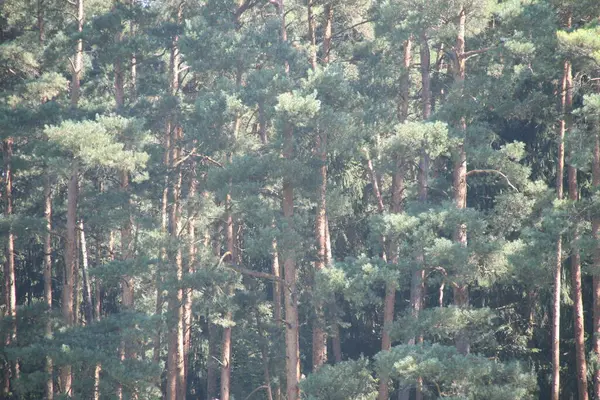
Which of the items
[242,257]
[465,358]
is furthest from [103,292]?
[465,358]

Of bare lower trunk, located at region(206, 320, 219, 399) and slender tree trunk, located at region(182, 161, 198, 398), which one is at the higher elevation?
slender tree trunk, located at region(182, 161, 198, 398)

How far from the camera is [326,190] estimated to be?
71.2 ft

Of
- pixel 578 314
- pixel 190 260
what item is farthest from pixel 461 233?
pixel 190 260

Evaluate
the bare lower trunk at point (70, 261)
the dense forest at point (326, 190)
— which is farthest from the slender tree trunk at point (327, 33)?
the bare lower trunk at point (70, 261)

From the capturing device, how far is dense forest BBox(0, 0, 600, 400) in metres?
17.9

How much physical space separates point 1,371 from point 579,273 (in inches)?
648

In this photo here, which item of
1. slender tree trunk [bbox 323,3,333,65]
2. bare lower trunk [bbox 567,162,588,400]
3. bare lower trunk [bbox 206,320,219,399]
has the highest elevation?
slender tree trunk [bbox 323,3,333,65]

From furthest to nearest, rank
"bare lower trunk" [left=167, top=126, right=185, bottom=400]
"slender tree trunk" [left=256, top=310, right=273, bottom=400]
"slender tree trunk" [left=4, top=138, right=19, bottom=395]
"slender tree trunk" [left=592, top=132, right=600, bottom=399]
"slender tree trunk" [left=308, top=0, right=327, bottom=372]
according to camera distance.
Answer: "slender tree trunk" [left=256, top=310, right=273, bottom=400] < "bare lower trunk" [left=167, top=126, right=185, bottom=400] < "slender tree trunk" [left=4, top=138, right=19, bottom=395] < "slender tree trunk" [left=308, top=0, right=327, bottom=372] < "slender tree trunk" [left=592, top=132, right=600, bottom=399]

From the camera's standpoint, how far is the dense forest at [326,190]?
58.8 feet

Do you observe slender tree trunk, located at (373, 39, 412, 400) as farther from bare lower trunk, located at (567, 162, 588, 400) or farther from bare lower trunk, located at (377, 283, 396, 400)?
bare lower trunk, located at (567, 162, 588, 400)

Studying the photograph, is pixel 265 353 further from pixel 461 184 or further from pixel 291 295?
pixel 461 184

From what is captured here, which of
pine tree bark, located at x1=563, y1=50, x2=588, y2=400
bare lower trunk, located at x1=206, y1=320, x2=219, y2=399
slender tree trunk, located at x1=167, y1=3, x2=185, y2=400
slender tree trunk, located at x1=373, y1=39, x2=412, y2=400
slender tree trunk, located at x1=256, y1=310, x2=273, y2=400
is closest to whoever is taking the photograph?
pine tree bark, located at x1=563, y1=50, x2=588, y2=400

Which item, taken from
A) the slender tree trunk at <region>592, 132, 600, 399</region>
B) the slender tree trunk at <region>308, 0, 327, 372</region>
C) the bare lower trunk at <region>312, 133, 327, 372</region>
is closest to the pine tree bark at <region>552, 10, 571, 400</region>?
the slender tree trunk at <region>592, 132, 600, 399</region>

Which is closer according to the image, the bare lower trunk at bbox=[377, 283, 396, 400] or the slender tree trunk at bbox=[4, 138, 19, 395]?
the bare lower trunk at bbox=[377, 283, 396, 400]
